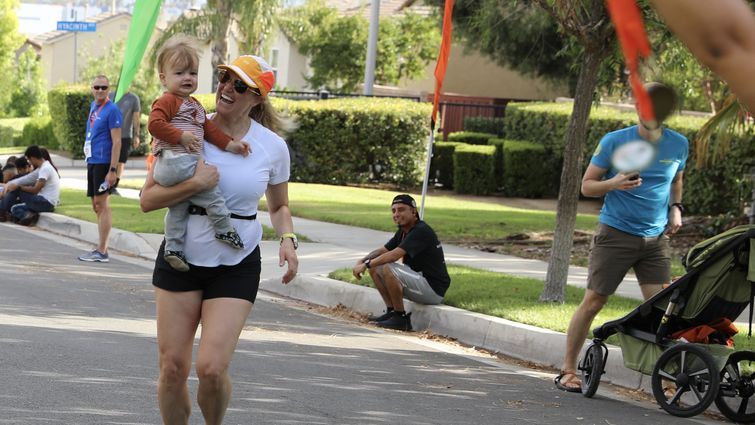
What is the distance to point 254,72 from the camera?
5.11 meters

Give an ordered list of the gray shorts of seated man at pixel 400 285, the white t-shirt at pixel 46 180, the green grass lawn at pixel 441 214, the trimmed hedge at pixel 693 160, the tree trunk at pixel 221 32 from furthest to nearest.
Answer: the tree trunk at pixel 221 32 < the trimmed hedge at pixel 693 160 < the green grass lawn at pixel 441 214 < the white t-shirt at pixel 46 180 < the gray shorts of seated man at pixel 400 285

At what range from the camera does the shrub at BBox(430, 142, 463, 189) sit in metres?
26.5

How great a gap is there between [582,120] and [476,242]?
6.00m

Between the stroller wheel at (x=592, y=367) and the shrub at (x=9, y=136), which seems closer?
the stroller wheel at (x=592, y=367)

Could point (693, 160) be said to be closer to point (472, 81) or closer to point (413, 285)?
point (413, 285)

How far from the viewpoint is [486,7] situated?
17453 millimetres

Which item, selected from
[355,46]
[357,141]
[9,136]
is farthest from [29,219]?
[9,136]

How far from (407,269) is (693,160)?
36.1 feet

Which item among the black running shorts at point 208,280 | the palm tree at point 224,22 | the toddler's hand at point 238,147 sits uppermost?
the palm tree at point 224,22

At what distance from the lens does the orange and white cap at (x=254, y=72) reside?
5059 mm

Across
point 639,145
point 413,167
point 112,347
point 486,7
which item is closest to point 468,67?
point 413,167

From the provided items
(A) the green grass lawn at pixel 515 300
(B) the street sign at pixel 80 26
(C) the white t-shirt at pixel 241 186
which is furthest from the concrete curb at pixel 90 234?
(B) the street sign at pixel 80 26

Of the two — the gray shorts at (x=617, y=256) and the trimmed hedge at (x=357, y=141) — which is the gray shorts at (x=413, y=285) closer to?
the gray shorts at (x=617, y=256)

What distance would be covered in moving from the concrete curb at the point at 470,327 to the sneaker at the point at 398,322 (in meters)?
0.18
